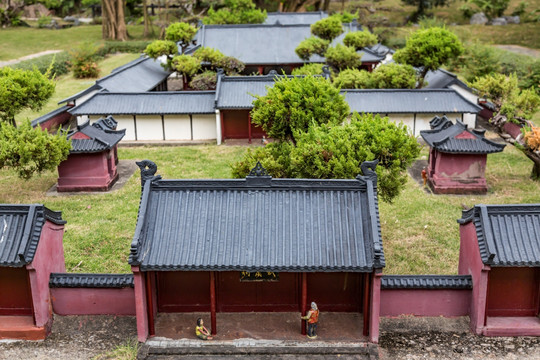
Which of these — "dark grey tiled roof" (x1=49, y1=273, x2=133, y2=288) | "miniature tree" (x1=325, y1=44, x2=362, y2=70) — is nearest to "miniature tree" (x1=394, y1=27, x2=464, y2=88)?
"miniature tree" (x1=325, y1=44, x2=362, y2=70)

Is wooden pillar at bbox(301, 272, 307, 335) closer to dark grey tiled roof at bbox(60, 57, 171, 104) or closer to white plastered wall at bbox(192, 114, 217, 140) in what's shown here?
white plastered wall at bbox(192, 114, 217, 140)

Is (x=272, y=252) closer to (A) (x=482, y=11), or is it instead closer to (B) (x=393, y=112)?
(B) (x=393, y=112)

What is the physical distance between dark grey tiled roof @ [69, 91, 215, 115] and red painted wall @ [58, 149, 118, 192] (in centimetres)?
867

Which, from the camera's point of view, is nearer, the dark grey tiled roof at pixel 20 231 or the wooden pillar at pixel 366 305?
the dark grey tiled roof at pixel 20 231

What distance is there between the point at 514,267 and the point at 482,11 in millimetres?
68877

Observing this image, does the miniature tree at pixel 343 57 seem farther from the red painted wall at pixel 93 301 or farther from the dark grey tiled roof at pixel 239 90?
the red painted wall at pixel 93 301

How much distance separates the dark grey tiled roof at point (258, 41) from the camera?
53125mm

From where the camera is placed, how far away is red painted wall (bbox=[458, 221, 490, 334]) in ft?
57.2

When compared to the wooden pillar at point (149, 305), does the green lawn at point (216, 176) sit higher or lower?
lower

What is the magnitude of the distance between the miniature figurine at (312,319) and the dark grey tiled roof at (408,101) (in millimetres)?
23448

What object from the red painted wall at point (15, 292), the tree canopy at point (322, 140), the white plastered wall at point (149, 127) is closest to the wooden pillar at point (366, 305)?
the tree canopy at point (322, 140)

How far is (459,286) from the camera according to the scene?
18.3m

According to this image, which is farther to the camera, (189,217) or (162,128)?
(162,128)

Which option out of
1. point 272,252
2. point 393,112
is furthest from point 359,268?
point 393,112
